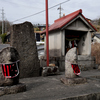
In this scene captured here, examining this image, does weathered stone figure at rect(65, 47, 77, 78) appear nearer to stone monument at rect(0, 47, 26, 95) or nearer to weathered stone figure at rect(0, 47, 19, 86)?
stone monument at rect(0, 47, 26, 95)

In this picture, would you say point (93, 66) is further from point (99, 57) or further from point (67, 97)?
point (67, 97)

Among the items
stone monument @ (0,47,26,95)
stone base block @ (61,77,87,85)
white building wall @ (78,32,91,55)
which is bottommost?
stone base block @ (61,77,87,85)

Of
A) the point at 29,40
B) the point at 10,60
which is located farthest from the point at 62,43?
the point at 10,60

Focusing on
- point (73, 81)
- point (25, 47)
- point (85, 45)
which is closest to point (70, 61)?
point (73, 81)

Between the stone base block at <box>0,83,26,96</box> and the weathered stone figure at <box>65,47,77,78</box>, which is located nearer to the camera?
the stone base block at <box>0,83,26,96</box>

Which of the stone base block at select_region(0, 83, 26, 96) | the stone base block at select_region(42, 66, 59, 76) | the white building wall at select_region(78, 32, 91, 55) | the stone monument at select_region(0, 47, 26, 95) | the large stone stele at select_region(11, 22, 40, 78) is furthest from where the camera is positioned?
the white building wall at select_region(78, 32, 91, 55)

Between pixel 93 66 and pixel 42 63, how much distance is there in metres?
3.50

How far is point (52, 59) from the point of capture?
277 inches

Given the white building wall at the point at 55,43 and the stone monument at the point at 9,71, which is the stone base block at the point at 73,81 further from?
the white building wall at the point at 55,43

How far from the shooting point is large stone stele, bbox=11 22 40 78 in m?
5.09

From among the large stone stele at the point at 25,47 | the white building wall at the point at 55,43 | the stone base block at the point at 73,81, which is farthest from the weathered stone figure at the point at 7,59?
the white building wall at the point at 55,43

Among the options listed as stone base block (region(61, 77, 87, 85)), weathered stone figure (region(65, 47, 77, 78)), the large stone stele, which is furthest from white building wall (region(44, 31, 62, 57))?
stone base block (region(61, 77, 87, 85))

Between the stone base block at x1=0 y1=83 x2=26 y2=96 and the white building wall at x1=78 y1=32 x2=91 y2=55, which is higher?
the white building wall at x1=78 y1=32 x2=91 y2=55

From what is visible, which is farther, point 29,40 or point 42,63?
point 42,63
